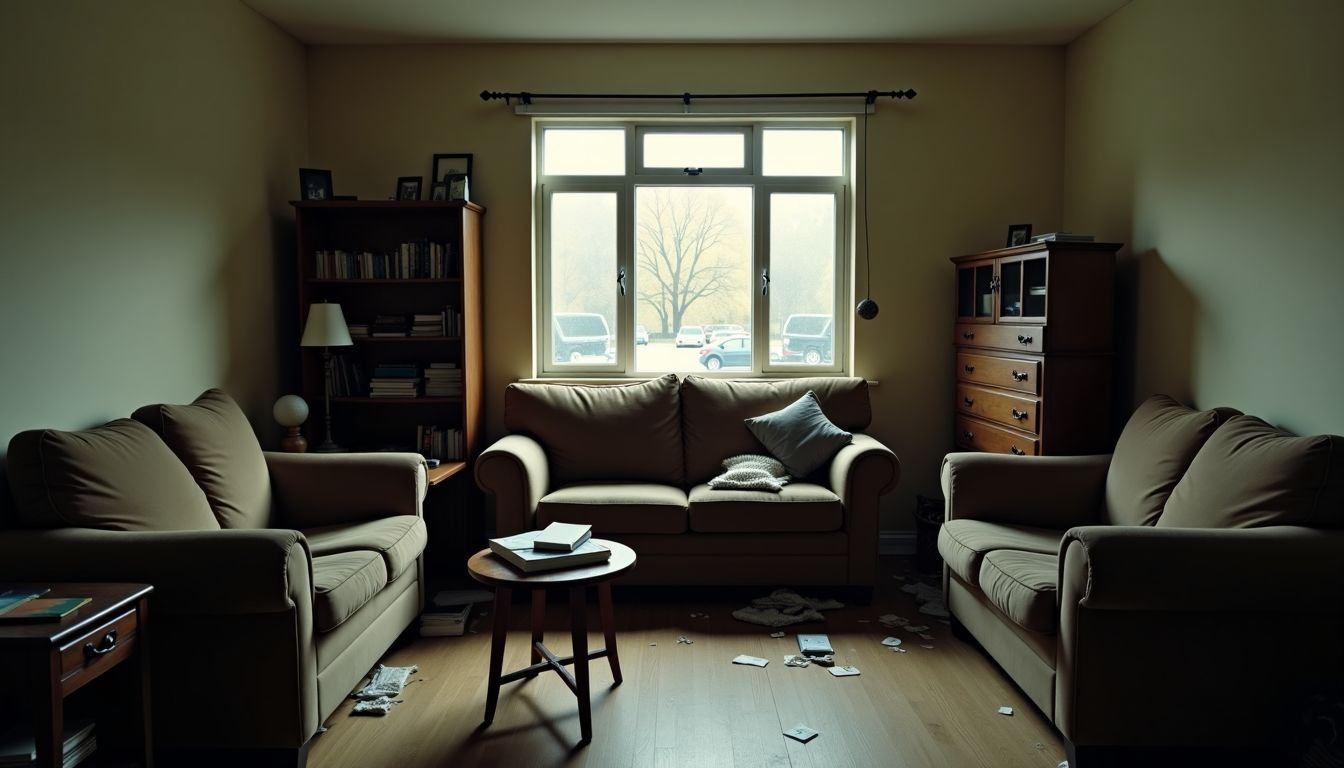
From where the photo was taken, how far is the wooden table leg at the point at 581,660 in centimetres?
258

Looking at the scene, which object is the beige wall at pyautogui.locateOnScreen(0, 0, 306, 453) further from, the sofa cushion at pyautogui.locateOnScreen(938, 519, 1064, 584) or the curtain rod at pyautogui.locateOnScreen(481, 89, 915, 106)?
the sofa cushion at pyautogui.locateOnScreen(938, 519, 1064, 584)

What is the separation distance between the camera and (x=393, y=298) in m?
4.52

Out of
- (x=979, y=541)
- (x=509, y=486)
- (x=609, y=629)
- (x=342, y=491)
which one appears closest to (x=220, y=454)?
(x=342, y=491)

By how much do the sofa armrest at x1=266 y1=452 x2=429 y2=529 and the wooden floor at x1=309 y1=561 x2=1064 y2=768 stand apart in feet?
1.84

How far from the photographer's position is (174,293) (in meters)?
3.35

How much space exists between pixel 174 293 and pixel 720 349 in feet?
8.46

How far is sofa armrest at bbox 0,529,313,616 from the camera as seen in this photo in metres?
2.25

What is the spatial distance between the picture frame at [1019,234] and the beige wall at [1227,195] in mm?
308

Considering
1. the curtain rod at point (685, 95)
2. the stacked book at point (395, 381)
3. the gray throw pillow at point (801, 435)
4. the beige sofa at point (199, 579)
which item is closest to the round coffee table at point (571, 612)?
the beige sofa at point (199, 579)

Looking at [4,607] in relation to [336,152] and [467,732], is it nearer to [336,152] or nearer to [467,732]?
[467,732]

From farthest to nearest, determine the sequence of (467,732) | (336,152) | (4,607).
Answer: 1. (336,152)
2. (467,732)
3. (4,607)

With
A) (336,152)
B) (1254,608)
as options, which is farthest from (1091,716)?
(336,152)

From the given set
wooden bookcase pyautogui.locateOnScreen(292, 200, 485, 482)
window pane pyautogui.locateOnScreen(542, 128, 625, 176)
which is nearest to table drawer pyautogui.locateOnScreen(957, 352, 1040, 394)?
window pane pyautogui.locateOnScreen(542, 128, 625, 176)

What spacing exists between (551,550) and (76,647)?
1.24 metres
